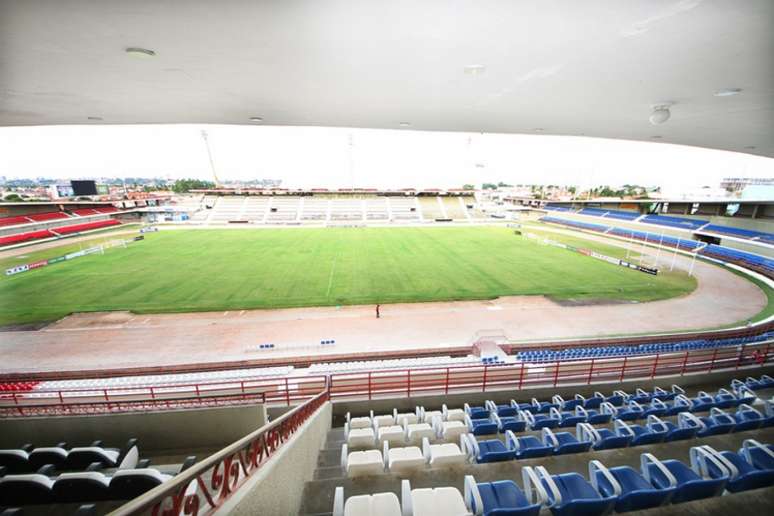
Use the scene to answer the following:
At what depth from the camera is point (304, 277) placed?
23.4 metres

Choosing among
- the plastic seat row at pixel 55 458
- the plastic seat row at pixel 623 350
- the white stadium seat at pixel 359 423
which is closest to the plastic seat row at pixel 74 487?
the plastic seat row at pixel 55 458

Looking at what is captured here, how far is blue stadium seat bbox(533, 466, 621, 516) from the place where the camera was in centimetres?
305

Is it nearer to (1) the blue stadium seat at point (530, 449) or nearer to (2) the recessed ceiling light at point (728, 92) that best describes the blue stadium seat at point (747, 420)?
(1) the blue stadium seat at point (530, 449)

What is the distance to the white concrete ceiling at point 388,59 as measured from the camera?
7.43 feet

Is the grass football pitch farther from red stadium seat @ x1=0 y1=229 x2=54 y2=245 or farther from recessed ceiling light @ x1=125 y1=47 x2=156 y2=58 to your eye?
recessed ceiling light @ x1=125 y1=47 x2=156 y2=58

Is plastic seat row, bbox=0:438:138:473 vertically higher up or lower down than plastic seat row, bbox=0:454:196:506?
lower down

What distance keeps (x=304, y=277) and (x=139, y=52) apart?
21.2m

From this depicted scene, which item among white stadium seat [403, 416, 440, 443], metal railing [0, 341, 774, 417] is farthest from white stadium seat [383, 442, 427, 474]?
metal railing [0, 341, 774, 417]

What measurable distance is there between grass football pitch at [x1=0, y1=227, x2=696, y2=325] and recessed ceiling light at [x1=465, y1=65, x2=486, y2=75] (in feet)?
53.2

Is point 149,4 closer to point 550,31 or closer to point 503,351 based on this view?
point 550,31

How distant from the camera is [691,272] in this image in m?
25.2

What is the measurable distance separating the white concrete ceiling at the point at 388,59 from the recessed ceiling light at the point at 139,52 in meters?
0.06

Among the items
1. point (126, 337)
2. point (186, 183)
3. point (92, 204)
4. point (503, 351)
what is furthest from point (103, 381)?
point (186, 183)

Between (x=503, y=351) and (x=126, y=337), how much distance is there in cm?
1714
